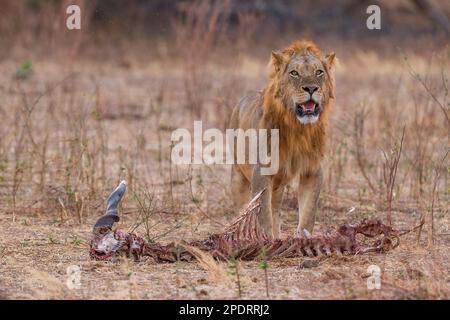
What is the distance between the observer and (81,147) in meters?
7.68

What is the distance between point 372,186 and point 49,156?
2.92 meters

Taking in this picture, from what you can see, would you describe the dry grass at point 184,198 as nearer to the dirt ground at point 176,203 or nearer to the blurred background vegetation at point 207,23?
the dirt ground at point 176,203

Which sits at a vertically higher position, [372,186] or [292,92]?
[292,92]

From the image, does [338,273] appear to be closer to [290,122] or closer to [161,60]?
[290,122]

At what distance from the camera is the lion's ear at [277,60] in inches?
255

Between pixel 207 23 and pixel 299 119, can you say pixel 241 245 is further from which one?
pixel 207 23

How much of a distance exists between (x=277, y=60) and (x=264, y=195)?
0.86 meters

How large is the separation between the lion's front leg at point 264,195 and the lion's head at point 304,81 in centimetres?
43

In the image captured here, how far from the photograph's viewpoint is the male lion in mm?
6293

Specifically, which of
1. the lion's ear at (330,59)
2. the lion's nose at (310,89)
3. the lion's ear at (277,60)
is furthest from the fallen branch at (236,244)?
the lion's ear at (330,59)

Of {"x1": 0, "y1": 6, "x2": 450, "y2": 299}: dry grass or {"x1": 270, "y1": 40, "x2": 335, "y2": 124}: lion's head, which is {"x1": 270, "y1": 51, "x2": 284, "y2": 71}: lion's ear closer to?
{"x1": 270, "y1": 40, "x2": 335, "y2": 124}: lion's head

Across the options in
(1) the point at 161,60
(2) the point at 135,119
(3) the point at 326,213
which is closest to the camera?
(3) the point at 326,213

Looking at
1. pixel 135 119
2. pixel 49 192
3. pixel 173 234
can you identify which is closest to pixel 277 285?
pixel 173 234

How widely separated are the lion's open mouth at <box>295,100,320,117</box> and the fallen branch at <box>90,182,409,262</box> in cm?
61
